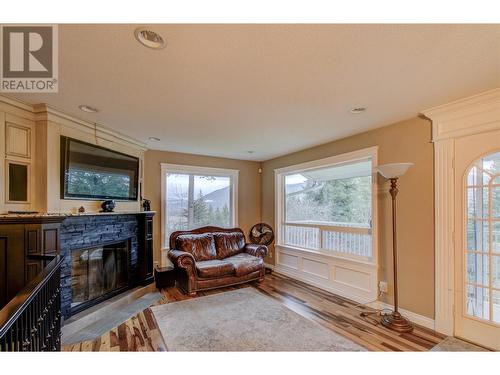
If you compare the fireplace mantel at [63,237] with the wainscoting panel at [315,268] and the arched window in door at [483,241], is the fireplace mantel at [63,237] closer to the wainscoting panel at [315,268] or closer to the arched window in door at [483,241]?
the wainscoting panel at [315,268]

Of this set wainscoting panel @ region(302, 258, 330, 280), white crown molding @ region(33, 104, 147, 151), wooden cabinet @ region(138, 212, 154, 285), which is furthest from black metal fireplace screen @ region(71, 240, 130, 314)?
wainscoting panel @ region(302, 258, 330, 280)

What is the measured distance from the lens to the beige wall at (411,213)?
8.94 feet

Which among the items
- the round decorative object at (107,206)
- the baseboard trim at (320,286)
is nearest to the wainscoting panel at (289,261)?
the baseboard trim at (320,286)

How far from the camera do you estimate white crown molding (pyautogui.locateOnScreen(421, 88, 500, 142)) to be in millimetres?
2248

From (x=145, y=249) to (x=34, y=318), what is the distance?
263 cm

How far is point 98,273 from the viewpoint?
321 cm

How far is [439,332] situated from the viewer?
101 inches

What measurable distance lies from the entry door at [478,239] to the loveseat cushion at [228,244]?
3.40 m

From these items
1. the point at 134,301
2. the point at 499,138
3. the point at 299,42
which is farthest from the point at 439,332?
the point at 134,301

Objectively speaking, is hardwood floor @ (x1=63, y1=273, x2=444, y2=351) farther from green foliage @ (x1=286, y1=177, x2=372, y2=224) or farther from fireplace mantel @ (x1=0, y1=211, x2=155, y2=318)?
green foliage @ (x1=286, y1=177, x2=372, y2=224)

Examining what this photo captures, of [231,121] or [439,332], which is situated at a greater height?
[231,121]

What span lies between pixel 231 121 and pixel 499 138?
9.05 ft

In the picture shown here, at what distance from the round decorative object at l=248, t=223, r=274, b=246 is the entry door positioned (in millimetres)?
3178

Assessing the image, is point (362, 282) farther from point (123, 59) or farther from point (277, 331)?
point (123, 59)
